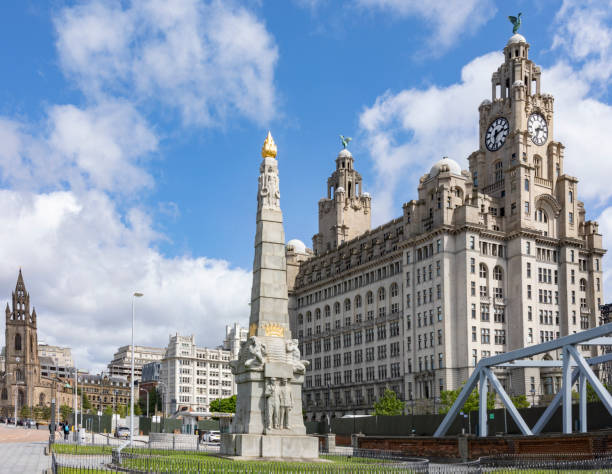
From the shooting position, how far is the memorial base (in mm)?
36594

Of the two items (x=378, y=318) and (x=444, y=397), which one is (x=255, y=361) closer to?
(x=444, y=397)

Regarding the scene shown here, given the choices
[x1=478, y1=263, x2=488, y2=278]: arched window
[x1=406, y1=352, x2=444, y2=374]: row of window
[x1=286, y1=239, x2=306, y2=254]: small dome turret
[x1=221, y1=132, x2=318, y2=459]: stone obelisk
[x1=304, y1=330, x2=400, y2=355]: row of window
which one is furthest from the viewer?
[x1=286, y1=239, x2=306, y2=254]: small dome turret

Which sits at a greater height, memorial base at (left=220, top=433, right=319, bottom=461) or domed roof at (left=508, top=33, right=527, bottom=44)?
domed roof at (left=508, top=33, right=527, bottom=44)

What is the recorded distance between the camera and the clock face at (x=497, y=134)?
111 meters

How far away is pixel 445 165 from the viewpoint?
109m

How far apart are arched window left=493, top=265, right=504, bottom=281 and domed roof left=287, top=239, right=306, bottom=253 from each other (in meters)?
53.3

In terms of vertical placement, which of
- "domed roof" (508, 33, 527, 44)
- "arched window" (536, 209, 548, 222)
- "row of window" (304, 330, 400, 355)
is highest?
"domed roof" (508, 33, 527, 44)

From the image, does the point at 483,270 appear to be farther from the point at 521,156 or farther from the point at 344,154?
the point at 344,154

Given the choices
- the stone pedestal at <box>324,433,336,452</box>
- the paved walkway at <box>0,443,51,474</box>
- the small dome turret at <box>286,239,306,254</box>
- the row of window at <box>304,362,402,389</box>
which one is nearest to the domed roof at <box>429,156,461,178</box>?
the row of window at <box>304,362,402,389</box>

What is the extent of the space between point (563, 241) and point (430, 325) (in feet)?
72.4

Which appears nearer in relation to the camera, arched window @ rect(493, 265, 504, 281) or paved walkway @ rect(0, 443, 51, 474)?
paved walkway @ rect(0, 443, 51, 474)

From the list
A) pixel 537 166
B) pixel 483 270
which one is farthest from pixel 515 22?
pixel 483 270

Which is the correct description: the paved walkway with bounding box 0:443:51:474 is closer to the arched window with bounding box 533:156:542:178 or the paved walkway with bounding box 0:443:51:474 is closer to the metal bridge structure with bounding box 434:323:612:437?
the metal bridge structure with bounding box 434:323:612:437

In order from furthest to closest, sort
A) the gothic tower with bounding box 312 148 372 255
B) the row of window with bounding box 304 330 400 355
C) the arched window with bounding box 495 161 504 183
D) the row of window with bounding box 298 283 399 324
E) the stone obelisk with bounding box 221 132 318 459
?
1. the gothic tower with bounding box 312 148 372 255
2. the row of window with bounding box 298 283 399 324
3. the row of window with bounding box 304 330 400 355
4. the arched window with bounding box 495 161 504 183
5. the stone obelisk with bounding box 221 132 318 459
